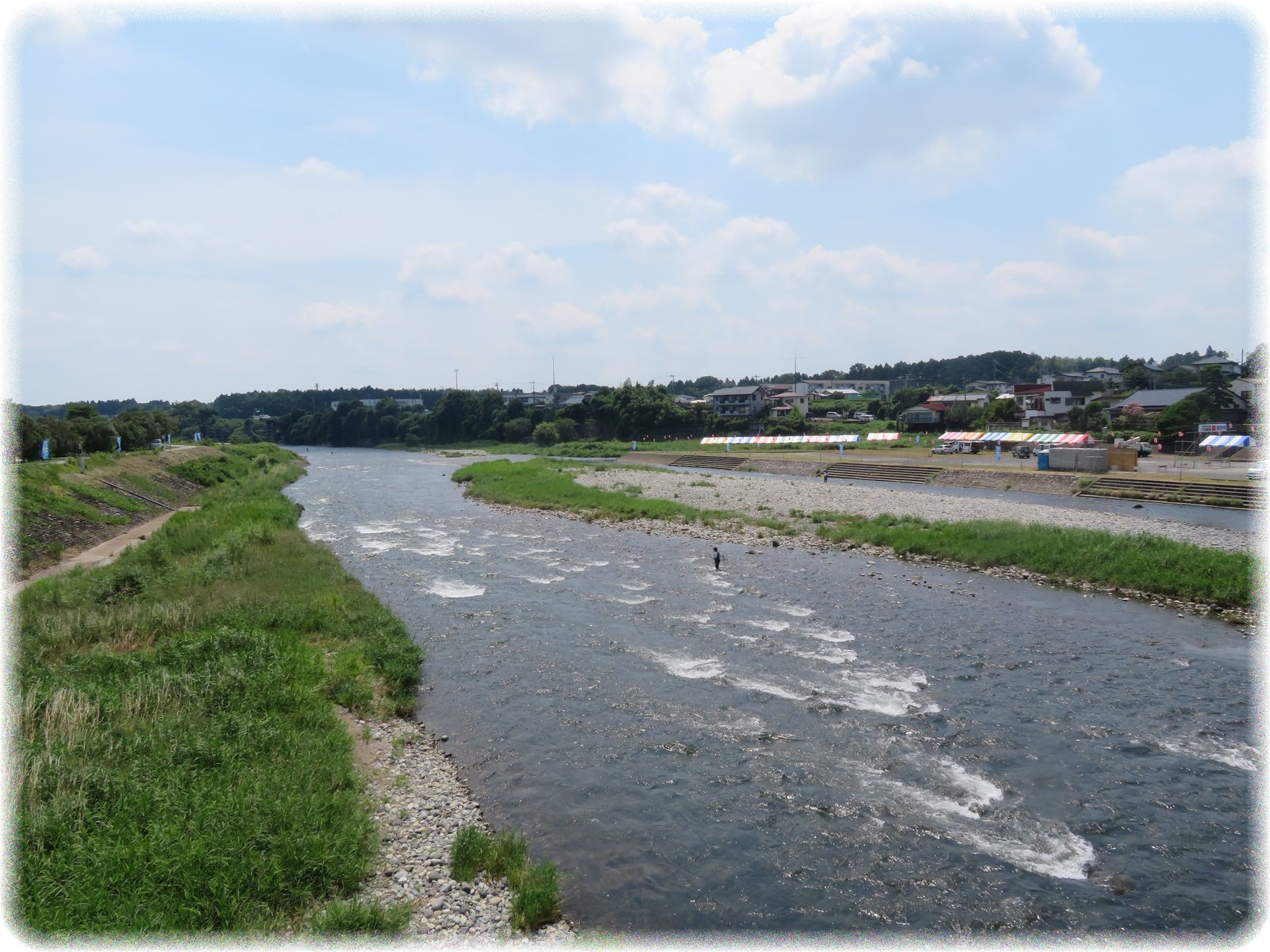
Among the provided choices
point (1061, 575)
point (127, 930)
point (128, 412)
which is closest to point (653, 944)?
point (127, 930)

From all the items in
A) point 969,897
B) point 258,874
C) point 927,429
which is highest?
point 927,429

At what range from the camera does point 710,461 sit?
7825 cm

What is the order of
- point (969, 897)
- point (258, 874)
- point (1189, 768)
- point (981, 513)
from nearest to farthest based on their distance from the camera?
point (258, 874)
point (969, 897)
point (1189, 768)
point (981, 513)

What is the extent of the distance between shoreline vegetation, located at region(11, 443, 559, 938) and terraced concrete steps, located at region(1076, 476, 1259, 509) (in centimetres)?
3985

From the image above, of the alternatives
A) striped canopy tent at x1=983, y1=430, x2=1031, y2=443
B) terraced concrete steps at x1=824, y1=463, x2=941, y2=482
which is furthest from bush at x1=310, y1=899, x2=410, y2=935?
striped canopy tent at x1=983, y1=430, x2=1031, y2=443

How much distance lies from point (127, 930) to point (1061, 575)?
85.5 feet

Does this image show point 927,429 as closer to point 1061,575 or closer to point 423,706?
point 1061,575

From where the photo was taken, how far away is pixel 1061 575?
24047mm

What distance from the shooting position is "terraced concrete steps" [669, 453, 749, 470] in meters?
74.3

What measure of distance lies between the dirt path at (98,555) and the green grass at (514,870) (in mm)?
18831

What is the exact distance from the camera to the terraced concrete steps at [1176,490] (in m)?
35.5

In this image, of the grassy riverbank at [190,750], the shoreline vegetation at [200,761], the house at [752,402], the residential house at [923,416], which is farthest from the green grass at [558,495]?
the house at [752,402]

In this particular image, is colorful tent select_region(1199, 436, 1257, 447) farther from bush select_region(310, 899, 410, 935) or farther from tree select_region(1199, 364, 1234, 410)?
bush select_region(310, 899, 410, 935)

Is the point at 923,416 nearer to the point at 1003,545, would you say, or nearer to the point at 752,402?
the point at 752,402
